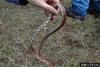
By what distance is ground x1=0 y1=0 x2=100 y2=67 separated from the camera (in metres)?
2.49

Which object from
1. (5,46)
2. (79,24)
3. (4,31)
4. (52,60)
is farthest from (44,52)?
(79,24)

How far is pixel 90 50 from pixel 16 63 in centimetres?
69

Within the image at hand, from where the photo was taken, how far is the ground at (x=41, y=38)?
249 cm

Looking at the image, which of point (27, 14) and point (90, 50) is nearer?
point (90, 50)

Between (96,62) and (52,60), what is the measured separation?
14.3 inches

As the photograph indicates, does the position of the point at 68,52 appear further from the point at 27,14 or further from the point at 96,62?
the point at 27,14

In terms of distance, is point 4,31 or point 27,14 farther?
point 27,14

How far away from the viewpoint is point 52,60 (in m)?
2.51

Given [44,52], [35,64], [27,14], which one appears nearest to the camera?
[35,64]

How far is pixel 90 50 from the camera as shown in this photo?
2.72 metres

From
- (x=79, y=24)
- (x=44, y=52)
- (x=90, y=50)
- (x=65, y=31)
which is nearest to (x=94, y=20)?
(x=79, y=24)

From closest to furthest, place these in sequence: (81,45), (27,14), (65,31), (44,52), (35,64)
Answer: (35,64) → (44,52) → (81,45) → (65,31) → (27,14)

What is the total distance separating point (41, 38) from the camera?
9.24 ft

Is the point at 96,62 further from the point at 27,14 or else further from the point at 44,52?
the point at 27,14
